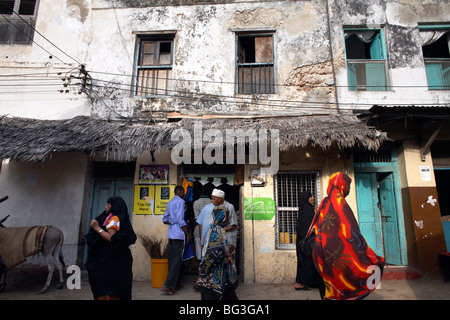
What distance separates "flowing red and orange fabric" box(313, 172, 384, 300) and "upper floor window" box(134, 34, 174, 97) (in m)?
5.20

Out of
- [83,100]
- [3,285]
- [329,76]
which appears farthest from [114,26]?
[3,285]

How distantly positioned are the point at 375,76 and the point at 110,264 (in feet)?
22.7

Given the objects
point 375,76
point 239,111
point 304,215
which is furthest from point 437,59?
point 304,215

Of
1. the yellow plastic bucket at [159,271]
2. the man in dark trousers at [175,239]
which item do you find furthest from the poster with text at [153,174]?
the yellow plastic bucket at [159,271]

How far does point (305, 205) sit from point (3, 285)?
5.70 m

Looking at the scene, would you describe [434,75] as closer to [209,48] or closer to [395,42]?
[395,42]

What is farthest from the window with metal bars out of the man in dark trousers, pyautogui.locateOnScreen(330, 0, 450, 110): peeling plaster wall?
the man in dark trousers

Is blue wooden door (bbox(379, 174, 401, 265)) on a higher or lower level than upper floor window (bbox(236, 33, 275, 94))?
lower

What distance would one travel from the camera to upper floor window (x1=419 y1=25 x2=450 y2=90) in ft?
22.4

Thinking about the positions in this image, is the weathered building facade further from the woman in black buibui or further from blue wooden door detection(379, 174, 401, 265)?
the woman in black buibui

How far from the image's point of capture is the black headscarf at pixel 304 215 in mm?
5090

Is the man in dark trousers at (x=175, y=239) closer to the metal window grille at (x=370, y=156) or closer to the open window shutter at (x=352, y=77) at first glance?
the metal window grille at (x=370, y=156)

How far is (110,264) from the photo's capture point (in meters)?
3.15

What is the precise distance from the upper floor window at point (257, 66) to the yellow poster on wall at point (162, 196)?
2.91 m
